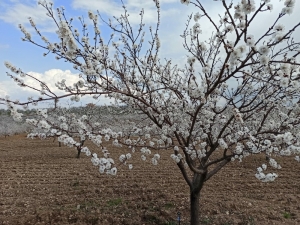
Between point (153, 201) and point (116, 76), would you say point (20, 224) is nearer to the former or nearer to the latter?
point (153, 201)

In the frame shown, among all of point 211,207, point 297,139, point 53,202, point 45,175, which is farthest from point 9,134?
point 297,139

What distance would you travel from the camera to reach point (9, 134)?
2984 centimetres

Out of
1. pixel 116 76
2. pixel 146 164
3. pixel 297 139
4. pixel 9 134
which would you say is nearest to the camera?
pixel 297 139

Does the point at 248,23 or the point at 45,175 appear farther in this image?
the point at 45,175

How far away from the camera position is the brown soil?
556cm

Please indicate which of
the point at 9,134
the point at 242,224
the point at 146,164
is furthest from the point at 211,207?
the point at 9,134

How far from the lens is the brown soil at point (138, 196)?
5.56 m

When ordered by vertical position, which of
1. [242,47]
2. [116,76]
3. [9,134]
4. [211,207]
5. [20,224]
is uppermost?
[9,134]

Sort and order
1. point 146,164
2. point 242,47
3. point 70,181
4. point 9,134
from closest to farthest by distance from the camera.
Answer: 1. point 242,47
2. point 70,181
3. point 146,164
4. point 9,134

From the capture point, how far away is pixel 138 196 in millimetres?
6867

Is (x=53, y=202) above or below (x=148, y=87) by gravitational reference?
below

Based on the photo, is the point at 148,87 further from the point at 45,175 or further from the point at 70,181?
the point at 45,175

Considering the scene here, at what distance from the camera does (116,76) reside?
412 centimetres

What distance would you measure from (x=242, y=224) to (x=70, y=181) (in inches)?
195
